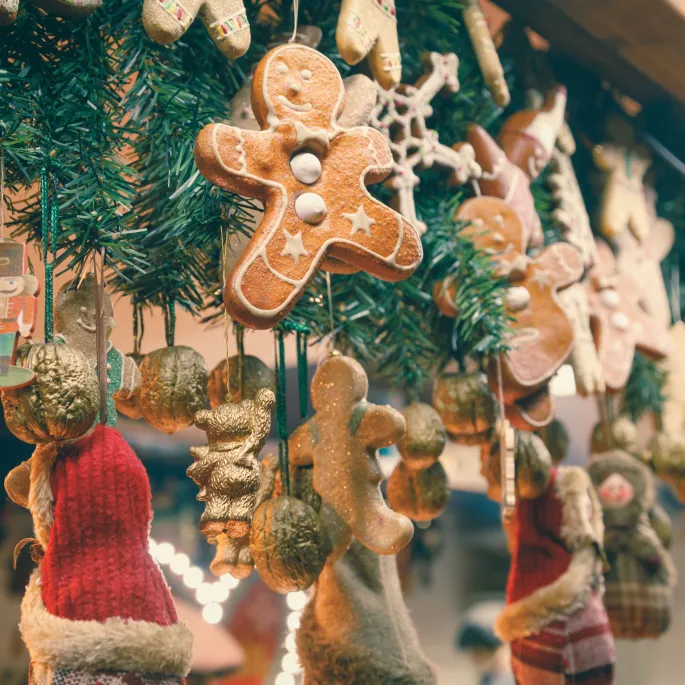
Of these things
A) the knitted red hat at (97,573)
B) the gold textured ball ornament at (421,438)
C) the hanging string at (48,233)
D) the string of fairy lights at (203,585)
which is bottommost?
the string of fairy lights at (203,585)

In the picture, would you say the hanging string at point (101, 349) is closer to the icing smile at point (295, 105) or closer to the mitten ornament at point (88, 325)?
the mitten ornament at point (88, 325)

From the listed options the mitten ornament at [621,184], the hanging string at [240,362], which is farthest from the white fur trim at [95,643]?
the mitten ornament at [621,184]

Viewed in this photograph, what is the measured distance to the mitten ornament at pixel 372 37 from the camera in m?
0.92

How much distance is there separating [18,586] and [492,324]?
105 cm

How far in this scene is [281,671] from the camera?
1885mm

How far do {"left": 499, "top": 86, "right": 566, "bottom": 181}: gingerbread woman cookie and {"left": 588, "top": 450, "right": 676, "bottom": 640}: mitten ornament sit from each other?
45 centimetres

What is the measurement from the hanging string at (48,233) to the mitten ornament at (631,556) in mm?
907

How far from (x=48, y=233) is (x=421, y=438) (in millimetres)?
422

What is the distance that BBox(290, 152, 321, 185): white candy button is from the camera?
31.0 inches

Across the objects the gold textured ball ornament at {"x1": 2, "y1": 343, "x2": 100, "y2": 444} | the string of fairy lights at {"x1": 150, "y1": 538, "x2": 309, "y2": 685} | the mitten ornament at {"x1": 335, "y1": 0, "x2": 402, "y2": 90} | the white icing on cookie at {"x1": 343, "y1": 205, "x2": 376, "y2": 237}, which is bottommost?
the string of fairy lights at {"x1": 150, "y1": 538, "x2": 309, "y2": 685}

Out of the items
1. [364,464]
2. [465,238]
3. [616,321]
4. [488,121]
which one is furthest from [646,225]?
[364,464]

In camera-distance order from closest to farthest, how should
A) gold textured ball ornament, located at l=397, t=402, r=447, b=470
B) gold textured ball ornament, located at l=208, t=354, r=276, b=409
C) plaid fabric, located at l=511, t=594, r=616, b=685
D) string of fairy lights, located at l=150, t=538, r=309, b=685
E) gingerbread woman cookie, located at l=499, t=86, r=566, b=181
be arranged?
gold textured ball ornament, located at l=208, t=354, r=276, b=409, gold textured ball ornament, located at l=397, t=402, r=447, b=470, plaid fabric, located at l=511, t=594, r=616, b=685, gingerbread woman cookie, located at l=499, t=86, r=566, b=181, string of fairy lights, located at l=150, t=538, r=309, b=685

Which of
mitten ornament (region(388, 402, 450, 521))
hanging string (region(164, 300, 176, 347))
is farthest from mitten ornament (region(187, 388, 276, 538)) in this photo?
mitten ornament (region(388, 402, 450, 521))

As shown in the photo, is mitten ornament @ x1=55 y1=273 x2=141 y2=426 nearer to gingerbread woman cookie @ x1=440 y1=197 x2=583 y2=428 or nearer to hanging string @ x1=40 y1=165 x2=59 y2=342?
hanging string @ x1=40 y1=165 x2=59 y2=342
